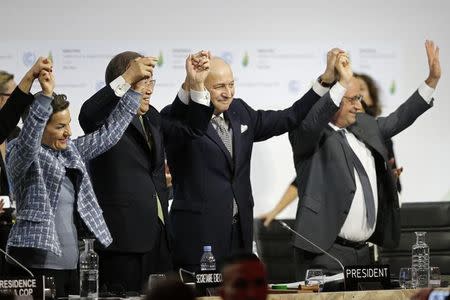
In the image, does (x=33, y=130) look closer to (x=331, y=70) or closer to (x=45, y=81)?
(x=45, y=81)

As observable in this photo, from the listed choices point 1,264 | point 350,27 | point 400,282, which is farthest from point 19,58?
point 400,282

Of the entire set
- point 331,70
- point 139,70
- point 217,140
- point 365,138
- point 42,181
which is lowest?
point 42,181

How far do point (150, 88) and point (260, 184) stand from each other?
6.68 ft

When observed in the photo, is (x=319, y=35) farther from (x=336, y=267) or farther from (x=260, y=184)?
(x=336, y=267)

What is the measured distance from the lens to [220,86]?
5.14m

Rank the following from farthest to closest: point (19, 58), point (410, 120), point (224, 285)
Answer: point (19, 58), point (410, 120), point (224, 285)

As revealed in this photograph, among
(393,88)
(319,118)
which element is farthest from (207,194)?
(393,88)

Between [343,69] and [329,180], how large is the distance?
22.9 inches

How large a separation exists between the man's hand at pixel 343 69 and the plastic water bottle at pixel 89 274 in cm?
169

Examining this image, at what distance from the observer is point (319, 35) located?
6.93 meters

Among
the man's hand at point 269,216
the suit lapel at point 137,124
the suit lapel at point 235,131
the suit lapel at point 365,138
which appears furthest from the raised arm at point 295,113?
the man's hand at point 269,216

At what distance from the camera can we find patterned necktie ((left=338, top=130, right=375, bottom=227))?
553cm

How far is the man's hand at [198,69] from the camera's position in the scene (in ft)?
16.0

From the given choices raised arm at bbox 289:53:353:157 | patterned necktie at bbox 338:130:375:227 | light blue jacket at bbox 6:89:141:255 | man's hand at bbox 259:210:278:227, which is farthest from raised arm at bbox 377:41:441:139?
light blue jacket at bbox 6:89:141:255
